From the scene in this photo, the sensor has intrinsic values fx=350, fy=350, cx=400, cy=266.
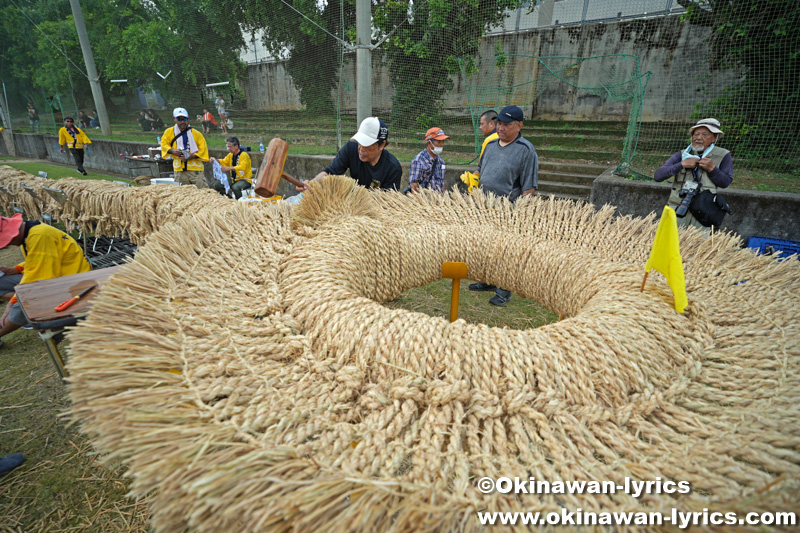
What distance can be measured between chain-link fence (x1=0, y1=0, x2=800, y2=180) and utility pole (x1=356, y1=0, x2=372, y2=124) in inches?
8.0

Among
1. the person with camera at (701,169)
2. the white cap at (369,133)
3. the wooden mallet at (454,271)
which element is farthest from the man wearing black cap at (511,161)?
the wooden mallet at (454,271)

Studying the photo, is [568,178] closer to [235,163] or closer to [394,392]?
[235,163]

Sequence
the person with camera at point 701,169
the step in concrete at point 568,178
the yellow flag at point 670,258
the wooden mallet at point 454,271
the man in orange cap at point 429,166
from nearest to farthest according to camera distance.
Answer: the yellow flag at point 670,258, the wooden mallet at point 454,271, the person with camera at point 701,169, the man in orange cap at point 429,166, the step in concrete at point 568,178

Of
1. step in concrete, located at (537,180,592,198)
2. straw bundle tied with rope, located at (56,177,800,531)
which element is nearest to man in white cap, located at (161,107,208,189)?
straw bundle tied with rope, located at (56,177,800,531)

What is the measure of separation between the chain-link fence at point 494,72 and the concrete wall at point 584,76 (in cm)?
3

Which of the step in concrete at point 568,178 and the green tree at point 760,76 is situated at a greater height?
the green tree at point 760,76

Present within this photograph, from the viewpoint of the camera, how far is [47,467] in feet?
5.53

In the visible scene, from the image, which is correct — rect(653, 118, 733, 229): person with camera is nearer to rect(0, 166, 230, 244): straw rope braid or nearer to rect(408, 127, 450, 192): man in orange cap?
rect(408, 127, 450, 192): man in orange cap

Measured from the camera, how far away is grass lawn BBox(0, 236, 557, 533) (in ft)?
4.69

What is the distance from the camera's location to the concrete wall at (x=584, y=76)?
7172 mm

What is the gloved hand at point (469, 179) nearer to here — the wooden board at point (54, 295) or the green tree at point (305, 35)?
the wooden board at point (54, 295)

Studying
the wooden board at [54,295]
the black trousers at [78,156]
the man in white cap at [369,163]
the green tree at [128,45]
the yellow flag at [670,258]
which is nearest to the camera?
the yellow flag at [670,258]

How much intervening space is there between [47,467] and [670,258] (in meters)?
2.66

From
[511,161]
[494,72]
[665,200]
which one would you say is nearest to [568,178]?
[665,200]
